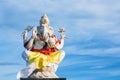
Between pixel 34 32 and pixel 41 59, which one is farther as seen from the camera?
pixel 34 32

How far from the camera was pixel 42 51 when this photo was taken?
50.8ft

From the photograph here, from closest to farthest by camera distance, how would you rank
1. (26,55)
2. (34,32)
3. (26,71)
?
1. (26,71)
2. (26,55)
3. (34,32)

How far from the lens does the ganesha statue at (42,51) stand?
49.4 feet

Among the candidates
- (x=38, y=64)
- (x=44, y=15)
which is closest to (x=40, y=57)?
(x=38, y=64)

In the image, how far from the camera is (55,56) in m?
15.3

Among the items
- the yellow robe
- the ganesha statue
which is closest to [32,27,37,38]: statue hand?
the ganesha statue

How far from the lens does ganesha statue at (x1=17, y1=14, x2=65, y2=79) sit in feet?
49.4

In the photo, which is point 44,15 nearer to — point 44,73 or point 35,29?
point 35,29

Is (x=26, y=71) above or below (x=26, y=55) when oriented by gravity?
below

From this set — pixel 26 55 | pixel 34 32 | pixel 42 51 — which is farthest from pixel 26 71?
pixel 34 32

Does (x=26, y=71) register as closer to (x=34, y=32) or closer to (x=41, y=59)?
(x=41, y=59)

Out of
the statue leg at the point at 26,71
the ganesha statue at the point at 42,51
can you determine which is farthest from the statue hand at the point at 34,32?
the statue leg at the point at 26,71

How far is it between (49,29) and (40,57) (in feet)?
3.76

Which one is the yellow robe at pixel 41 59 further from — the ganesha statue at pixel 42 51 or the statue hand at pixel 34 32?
the statue hand at pixel 34 32
